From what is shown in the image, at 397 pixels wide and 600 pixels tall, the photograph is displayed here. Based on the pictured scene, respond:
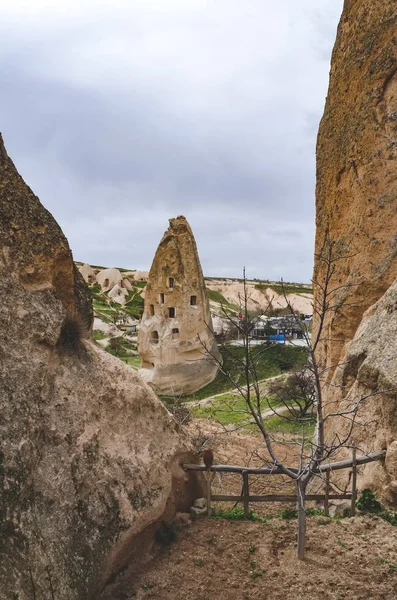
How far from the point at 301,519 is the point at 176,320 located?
1891 centimetres

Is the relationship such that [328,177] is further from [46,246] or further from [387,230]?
[46,246]

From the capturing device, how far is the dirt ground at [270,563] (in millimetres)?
4867

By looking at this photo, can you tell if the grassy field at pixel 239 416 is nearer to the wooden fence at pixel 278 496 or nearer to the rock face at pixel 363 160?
the rock face at pixel 363 160

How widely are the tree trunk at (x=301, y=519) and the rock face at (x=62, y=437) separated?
1.65m

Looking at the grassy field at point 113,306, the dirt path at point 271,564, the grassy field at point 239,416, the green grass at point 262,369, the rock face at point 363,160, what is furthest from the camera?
the grassy field at point 113,306

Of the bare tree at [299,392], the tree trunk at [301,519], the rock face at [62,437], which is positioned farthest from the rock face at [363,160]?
the rock face at [62,437]

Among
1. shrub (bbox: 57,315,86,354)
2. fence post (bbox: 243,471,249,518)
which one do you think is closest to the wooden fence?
fence post (bbox: 243,471,249,518)

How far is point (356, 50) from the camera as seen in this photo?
10969 mm

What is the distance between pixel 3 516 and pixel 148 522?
190 cm

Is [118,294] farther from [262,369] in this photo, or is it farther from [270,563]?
[270,563]

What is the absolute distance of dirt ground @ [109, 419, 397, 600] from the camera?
16.0 ft

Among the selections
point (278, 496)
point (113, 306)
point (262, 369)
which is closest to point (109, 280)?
point (113, 306)

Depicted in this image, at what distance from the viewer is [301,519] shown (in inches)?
205

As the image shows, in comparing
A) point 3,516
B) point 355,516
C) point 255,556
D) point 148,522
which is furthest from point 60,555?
point 355,516
